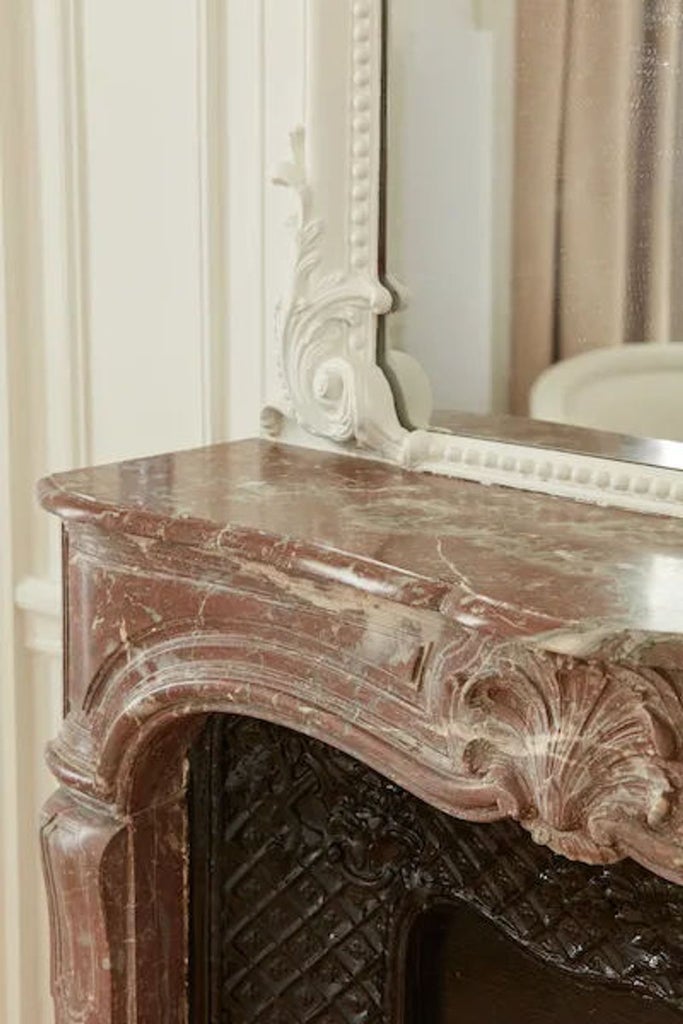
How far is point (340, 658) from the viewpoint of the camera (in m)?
1.70

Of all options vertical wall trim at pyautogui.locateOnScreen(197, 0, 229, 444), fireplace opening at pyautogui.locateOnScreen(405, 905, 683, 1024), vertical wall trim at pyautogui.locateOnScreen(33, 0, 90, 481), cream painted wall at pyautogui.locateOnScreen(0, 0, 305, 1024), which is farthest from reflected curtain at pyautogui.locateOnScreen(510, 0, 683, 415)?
vertical wall trim at pyautogui.locateOnScreen(33, 0, 90, 481)

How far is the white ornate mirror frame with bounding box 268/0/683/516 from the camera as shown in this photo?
202cm

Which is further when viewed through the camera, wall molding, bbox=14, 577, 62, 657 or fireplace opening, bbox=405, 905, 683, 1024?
wall molding, bbox=14, 577, 62, 657

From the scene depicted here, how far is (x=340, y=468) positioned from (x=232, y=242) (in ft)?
1.35

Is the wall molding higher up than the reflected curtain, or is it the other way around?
the reflected curtain

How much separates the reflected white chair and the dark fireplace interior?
0.49 m

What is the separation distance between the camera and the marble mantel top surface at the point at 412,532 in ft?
4.81

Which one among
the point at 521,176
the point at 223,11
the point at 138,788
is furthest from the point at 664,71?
the point at 138,788

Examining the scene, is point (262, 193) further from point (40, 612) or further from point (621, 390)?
point (40, 612)

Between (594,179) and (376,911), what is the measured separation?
0.94m

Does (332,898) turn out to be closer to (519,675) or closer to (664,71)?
(519,675)

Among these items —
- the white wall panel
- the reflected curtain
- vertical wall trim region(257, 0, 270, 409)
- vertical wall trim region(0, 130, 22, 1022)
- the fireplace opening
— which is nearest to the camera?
the reflected curtain

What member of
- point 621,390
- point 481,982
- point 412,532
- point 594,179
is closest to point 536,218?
point 594,179

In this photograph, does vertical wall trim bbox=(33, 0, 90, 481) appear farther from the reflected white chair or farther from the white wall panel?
the reflected white chair
